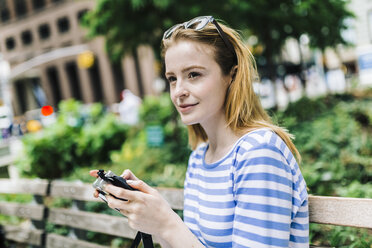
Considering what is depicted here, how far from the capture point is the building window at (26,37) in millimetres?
35562

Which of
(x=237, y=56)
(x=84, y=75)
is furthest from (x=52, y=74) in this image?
(x=237, y=56)

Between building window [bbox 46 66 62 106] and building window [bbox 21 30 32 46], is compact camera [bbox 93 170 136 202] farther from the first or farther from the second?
building window [bbox 21 30 32 46]

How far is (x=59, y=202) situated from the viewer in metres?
4.53

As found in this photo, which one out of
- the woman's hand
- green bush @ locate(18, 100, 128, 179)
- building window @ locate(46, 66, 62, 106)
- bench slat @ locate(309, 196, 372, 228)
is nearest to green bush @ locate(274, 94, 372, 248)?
bench slat @ locate(309, 196, 372, 228)

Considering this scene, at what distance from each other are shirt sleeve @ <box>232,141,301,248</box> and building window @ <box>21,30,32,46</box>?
3898 cm

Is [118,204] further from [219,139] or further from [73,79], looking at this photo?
[73,79]

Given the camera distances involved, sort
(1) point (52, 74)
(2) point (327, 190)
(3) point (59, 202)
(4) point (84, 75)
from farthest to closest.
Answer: (1) point (52, 74)
(4) point (84, 75)
(3) point (59, 202)
(2) point (327, 190)

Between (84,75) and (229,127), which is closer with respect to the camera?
(229,127)

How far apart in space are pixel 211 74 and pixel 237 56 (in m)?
0.16

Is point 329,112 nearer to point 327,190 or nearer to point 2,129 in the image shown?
point 327,190

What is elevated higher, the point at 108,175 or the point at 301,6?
the point at 301,6

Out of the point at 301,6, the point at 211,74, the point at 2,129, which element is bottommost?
the point at 2,129

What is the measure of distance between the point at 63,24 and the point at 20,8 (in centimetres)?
712

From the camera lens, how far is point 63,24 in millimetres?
32781
